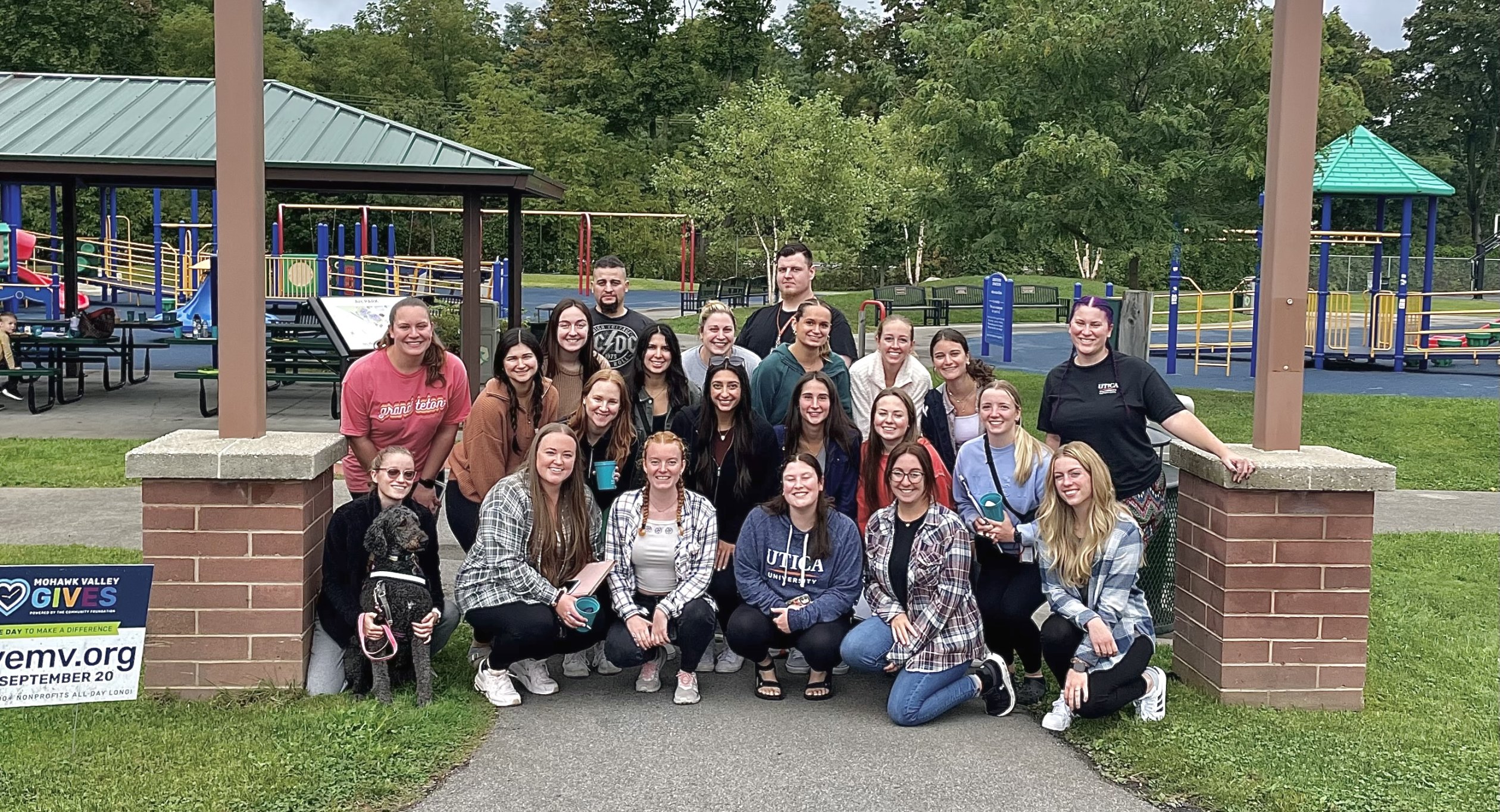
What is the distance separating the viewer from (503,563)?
534 cm

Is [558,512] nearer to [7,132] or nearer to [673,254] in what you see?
[7,132]

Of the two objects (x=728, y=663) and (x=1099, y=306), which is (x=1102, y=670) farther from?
(x=728, y=663)

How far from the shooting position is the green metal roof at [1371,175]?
23.0m

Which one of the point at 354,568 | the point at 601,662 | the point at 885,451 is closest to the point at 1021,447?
the point at 885,451

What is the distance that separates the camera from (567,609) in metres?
5.30

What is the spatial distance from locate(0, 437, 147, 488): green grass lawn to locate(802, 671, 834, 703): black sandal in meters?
6.55

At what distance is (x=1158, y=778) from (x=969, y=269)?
43.3 m

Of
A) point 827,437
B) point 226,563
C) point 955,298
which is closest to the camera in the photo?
point 226,563

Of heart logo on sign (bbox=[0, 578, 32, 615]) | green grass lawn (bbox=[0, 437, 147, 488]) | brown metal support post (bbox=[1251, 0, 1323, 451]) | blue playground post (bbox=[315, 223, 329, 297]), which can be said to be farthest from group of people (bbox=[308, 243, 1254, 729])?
blue playground post (bbox=[315, 223, 329, 297])

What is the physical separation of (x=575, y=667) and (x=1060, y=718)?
205cm

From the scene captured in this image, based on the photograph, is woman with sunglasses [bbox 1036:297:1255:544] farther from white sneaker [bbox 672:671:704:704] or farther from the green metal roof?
the green metal roof

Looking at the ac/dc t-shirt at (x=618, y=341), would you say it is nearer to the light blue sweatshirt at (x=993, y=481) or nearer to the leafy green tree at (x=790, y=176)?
the light blue sweatshirt at (x=993, y=481)

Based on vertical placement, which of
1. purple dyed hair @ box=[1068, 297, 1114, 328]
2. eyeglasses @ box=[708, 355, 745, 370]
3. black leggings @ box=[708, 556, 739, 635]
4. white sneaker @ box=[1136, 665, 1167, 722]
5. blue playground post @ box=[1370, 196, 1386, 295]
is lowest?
white sneaker @ box=[1136, 665, 1167, 722]

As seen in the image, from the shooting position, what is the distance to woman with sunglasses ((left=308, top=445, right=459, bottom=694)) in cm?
514
